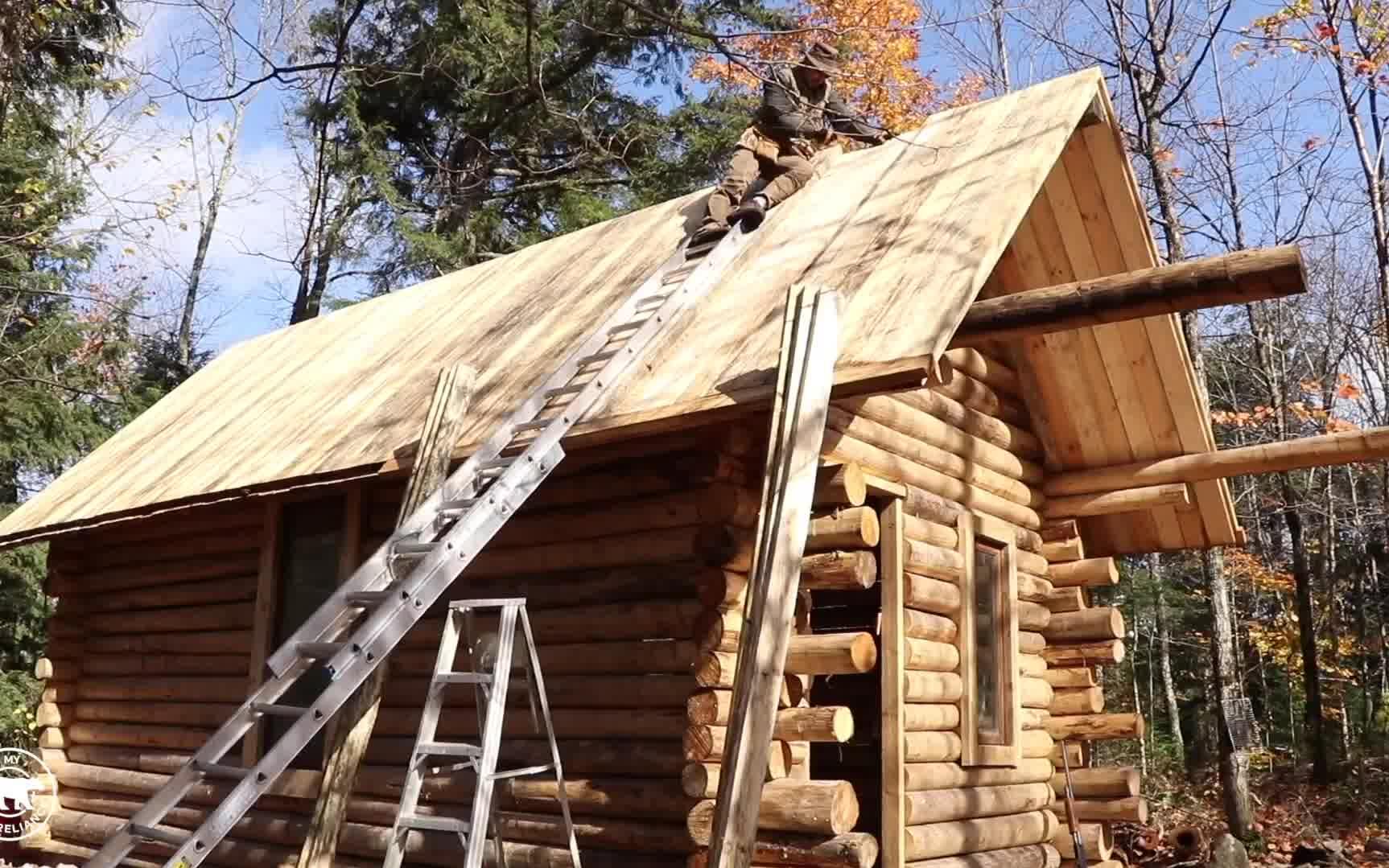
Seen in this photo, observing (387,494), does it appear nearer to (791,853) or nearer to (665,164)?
(791,853)

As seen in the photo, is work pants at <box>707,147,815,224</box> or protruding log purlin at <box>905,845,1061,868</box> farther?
work pants at <box>707,147,815,224</box>

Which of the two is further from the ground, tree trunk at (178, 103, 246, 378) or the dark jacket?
tree trunk at (178, 103, 246, 378)

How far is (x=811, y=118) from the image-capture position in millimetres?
10016

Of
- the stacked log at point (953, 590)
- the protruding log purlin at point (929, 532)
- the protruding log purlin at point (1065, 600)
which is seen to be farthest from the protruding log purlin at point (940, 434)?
the protruding log purlin at point (1065, 600)

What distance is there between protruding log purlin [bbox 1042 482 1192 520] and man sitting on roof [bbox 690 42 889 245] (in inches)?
132

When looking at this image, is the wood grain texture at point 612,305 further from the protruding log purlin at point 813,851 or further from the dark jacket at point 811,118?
the protruding log purlin at point 813,851

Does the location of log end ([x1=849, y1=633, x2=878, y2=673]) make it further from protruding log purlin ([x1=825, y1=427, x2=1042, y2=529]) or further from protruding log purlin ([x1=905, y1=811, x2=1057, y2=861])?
protruding log purlin ([x1=905, y1=811, x2=1057, y2=861])

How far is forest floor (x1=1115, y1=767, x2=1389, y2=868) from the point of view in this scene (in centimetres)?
1249

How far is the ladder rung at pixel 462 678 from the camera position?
6055 millimetres

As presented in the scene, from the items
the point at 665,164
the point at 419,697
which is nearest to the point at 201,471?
the point at 419,697

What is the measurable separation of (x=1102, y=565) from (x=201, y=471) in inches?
299

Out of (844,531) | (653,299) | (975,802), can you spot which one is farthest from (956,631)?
(653,299)
